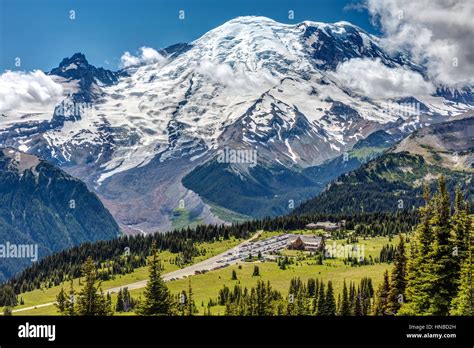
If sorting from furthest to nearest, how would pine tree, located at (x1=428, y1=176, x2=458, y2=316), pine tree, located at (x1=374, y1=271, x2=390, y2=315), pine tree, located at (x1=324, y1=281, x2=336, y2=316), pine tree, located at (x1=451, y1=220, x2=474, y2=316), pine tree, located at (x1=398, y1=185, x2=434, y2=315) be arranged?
pine tree, located at (x1=324, y1=281, x2=336, y2=316) < pine tree, located at (x1=374, y1=271, x2=390, y2=315) < pine tree, located at (x1=398, y1=185, x2=434, y2=315) < pine tree, located at (x1=428, y1=176, x2=458, y2=316) < pine tree, located at (x1=451, y1=220, x2=474, y2=316)

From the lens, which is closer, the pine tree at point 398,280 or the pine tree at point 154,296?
the pine tree at point 154,296

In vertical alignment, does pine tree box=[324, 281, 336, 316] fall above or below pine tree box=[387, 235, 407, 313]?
below

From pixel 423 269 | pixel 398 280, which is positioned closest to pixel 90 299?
pixel 423 269

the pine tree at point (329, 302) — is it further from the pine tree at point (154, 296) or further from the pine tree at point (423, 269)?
the pine tree at point (154, 296)

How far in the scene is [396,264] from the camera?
81750mm

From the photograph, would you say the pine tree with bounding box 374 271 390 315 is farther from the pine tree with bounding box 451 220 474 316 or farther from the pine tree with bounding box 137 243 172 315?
the pine tree with bounding box 137 243 172 315

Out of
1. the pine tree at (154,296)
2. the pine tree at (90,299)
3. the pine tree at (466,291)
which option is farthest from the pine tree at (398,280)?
the pine tree at (90,299)

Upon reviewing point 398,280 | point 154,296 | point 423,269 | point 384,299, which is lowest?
point 384,299

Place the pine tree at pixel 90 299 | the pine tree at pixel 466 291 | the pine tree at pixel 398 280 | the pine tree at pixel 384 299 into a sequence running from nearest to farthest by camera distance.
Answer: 1. the pine tree at pixel 466 291
2. the pine tree at pixel 90 299
3. the pine tree at pixel 398 280
4. the pine tree at pixel 384 299

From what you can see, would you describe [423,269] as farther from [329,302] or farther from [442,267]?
[329,302]

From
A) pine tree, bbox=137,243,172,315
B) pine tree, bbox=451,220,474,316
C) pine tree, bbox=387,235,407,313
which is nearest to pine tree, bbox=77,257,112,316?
pine tree, bbox=137,243,172,315
